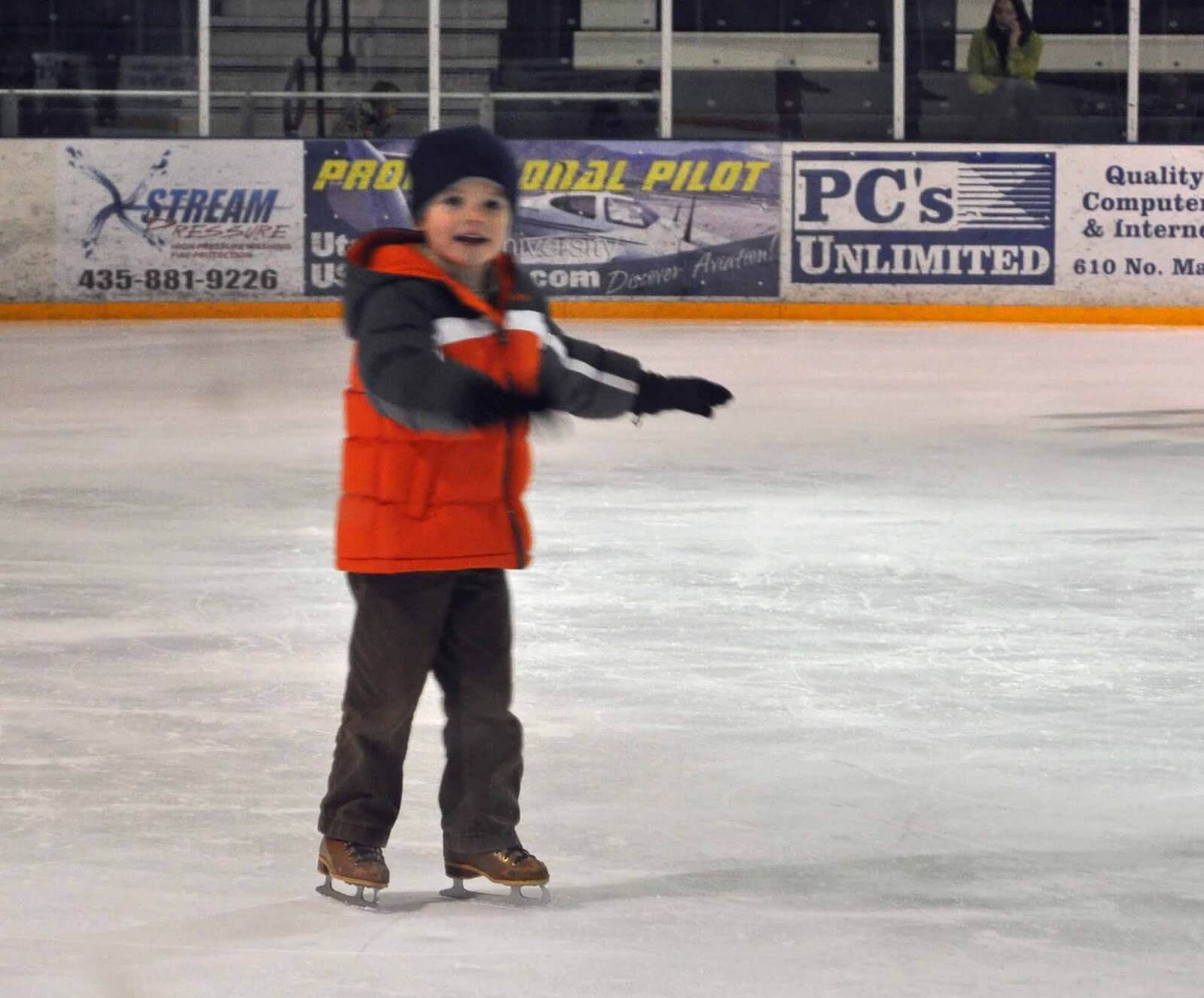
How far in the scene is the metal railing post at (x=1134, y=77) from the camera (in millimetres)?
17406

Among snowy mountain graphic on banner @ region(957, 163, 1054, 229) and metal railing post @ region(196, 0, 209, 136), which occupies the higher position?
metal railing post @ region(196, 0, 209, 136)

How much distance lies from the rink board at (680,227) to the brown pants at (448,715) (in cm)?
1349

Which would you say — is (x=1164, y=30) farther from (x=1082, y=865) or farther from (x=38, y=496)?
(x=1082, y=865)

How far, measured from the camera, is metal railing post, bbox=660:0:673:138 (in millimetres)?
17641

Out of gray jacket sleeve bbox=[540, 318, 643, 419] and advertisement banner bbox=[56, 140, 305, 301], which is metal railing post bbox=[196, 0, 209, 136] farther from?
gray jacket sleeve bbox=[540, 318, 643, 419]

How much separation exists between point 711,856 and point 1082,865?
55 cm

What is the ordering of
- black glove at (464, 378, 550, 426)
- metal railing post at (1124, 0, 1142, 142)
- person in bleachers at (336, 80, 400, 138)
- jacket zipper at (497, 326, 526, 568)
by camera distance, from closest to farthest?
black glove at (464, 378, 550, 426)
jacket zipper at (497, 326, 526, 568)
metal railing post at (1124, 0, 1142, 142)
person in bleachers at (336, 80, 400, 138)

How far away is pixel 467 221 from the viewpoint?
323 cm

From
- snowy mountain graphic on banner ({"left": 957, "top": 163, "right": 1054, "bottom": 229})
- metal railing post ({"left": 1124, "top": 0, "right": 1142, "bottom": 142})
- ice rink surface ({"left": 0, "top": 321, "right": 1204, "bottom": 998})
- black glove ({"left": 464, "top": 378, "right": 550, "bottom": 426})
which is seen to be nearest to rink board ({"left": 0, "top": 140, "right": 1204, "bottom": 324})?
snowy mountain graphic on banner ({"left": 957, "top": 163, "right": 1054, "bottom": 229})

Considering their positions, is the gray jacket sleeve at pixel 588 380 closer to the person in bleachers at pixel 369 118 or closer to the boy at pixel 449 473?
the boy at pixel 449 473

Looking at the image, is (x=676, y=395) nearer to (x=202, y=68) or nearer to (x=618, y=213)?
(x=618, y=213)

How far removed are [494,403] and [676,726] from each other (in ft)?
5.26

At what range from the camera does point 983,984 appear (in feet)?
9.78

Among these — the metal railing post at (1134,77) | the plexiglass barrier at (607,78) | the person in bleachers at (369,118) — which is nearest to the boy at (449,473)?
the plexiglass barrier at (607,78)
